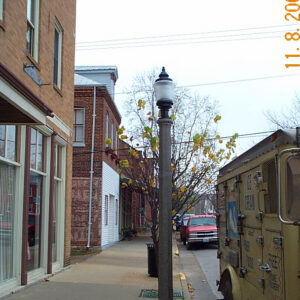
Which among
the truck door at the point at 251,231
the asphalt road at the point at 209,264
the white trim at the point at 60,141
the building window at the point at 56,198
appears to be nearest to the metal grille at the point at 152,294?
the asphalt road at the point at 209,264

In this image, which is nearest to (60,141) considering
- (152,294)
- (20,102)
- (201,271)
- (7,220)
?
(7,220)

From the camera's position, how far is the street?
10648 millimetres

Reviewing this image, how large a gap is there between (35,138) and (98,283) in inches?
145

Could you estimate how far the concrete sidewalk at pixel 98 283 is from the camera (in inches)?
349

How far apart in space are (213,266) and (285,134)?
12.1 m

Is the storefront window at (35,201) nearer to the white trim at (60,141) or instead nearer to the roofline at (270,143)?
the white trim at (60,141)

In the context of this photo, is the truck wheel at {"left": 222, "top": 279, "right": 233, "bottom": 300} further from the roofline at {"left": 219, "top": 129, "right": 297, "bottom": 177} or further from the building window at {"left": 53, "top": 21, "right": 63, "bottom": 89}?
the building window at {"left": 53, "top": 21, "right": 63, "bottom": 89}

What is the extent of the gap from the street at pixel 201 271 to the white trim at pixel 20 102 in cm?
568

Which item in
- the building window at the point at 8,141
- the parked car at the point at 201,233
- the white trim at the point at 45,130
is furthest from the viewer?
the parked car at the point at 201,233

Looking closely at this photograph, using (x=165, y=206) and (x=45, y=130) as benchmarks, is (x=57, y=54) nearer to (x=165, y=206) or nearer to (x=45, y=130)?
(x=45, y=130)

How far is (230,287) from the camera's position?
6.98 meters

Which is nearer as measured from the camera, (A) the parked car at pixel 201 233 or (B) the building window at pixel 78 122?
(B) the building window at pixel 78 122

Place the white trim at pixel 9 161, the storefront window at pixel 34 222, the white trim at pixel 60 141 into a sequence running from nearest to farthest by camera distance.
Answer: the white trim at pixel 9 161 < the storefront window at pixel 34 222 < the white trim at pixel 60 141

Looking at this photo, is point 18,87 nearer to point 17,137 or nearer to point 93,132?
point 17,137
